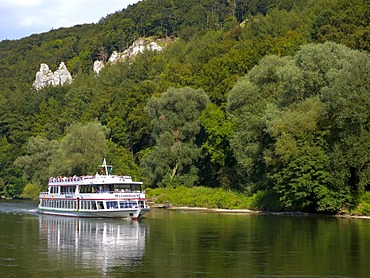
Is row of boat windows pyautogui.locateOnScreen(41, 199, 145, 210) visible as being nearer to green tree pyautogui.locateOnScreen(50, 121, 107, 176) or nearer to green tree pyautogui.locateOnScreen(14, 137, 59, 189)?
green tree pyautogui.locateOnScreen(50, 121, 107, 176)

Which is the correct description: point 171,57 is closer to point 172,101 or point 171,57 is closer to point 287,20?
point 287,20

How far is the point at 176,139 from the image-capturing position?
4186 inches

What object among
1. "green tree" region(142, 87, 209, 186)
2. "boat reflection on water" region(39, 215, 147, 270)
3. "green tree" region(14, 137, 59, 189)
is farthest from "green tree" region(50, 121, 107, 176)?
"boat reflection on water" region(39, 215, 147, 270)

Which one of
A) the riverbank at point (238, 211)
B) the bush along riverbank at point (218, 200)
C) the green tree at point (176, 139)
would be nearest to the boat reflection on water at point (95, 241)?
the riverbank at point (238, 211)

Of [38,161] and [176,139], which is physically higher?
[176,139]

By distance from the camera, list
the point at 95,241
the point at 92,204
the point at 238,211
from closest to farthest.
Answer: the point at 95,241 < the point at 92,204 < the point at 238,211

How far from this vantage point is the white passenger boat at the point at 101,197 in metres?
74.9

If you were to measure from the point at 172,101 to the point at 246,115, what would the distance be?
21050 mm

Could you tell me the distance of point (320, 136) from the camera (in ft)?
238

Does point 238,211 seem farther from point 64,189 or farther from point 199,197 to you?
point 64,189

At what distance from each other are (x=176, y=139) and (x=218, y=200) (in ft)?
60.6

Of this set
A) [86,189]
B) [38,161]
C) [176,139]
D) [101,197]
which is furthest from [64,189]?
[38,161]

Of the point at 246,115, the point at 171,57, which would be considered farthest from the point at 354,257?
the point at 171,57

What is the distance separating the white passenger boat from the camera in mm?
74938
